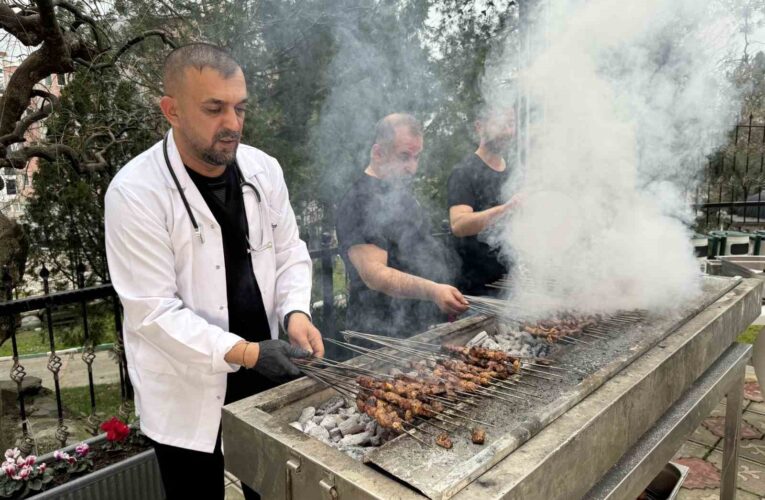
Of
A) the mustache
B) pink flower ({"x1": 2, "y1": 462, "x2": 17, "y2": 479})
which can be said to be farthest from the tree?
the mustache

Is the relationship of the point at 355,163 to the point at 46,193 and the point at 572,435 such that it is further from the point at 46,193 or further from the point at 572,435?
the point at 572,435

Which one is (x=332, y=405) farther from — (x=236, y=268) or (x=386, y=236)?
(x=386, y=236)

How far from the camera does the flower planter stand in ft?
9.60

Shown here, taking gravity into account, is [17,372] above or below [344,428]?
below

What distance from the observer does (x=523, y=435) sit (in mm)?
1613

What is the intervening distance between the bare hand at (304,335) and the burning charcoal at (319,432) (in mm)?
431

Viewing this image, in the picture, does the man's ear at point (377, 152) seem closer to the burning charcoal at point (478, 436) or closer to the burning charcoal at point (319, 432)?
the burning charcoal at point (319, 432)

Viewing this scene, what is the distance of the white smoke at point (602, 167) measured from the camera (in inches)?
123

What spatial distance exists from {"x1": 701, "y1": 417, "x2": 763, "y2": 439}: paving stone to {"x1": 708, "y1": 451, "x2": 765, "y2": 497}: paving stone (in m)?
0.28

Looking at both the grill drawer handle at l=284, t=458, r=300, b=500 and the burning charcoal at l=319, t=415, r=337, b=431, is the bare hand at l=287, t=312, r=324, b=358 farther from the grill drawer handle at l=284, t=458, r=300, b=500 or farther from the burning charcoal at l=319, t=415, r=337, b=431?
the grill drawer handle at l=284, t=458, r=300, b=500

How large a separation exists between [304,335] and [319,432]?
0.57 m

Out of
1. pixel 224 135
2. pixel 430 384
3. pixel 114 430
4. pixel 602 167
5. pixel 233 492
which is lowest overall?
pixel 233 492

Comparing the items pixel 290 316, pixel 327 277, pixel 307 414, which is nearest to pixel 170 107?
pixel 290 316

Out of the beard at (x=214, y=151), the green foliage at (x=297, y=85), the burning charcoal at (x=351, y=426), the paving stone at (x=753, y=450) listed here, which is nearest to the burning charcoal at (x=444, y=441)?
the burning charcoal at (x=351, y=426)
